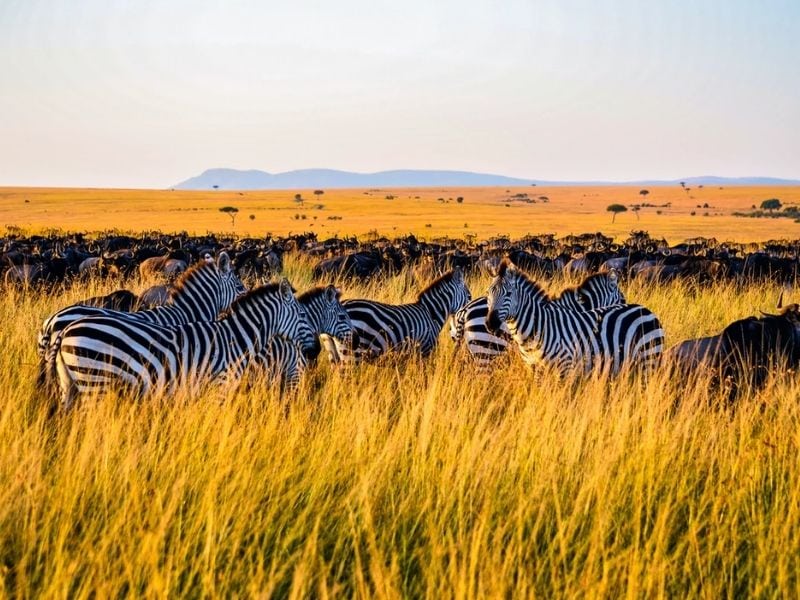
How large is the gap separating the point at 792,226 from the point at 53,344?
6481cm

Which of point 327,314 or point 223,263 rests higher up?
point 223,263

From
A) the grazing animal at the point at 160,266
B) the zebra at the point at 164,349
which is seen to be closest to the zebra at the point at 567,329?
the zebra at the point at 164,349

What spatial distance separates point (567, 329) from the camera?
25.6ft

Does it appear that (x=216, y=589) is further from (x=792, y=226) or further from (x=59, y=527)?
(x=792, y=226)

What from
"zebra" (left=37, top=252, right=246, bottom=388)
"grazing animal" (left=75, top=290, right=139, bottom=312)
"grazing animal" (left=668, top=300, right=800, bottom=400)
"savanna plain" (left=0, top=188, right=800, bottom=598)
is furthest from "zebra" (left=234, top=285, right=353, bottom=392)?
"grazing animal" (left=668, top=300, right=800, bottom=400)

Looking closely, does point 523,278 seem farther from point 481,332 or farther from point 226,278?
point 226,278

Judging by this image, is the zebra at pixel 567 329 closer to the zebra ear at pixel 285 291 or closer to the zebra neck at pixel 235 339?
the zebra ear at pixel 285 291

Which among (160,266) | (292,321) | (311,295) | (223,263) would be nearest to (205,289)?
(223,263)

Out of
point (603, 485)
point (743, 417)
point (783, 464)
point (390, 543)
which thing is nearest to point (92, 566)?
point (390, 543)

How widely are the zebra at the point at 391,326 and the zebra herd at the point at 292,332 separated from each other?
0.01 metres

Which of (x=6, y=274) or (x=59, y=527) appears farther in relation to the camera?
(x=6, y=274)

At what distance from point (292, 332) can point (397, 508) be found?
3.37 metres

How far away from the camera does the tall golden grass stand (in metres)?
3.24

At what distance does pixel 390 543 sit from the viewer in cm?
360
